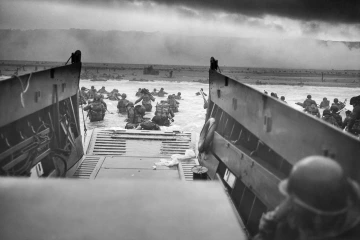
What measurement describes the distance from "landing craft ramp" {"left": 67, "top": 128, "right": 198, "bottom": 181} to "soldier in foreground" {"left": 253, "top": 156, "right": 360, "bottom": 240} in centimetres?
361

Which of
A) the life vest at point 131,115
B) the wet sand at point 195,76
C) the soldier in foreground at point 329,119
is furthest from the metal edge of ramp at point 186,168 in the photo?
the wet sand at point 195,76

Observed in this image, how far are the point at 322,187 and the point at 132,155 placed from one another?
5.17 m

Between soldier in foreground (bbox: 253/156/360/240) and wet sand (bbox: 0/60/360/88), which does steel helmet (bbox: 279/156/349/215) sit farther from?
wet sand (bbox: 0/60/360/88)

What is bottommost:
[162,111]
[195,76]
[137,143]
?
[137,143]

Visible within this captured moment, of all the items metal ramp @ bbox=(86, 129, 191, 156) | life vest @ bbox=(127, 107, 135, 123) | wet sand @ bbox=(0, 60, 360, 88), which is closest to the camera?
metal ramp @ bbox=(86, 129, 191, 156)

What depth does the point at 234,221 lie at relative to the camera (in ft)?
4.52

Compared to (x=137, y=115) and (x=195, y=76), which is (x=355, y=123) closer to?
(x=137, y=115)

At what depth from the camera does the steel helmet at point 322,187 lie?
144 centimetres

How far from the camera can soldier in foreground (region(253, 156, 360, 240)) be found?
4.75 feet

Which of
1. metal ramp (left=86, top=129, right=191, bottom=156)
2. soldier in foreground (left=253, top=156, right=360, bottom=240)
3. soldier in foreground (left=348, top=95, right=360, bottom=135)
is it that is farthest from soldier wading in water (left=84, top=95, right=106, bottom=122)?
soldier in foreground (left=253, top=156, right=360, bottom=240)

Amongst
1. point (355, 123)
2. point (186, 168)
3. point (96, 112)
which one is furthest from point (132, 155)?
point (355, 123)

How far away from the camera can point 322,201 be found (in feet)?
4.77

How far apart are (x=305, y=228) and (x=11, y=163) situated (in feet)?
9.97

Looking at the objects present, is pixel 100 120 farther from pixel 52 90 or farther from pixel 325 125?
pixel 325 125
